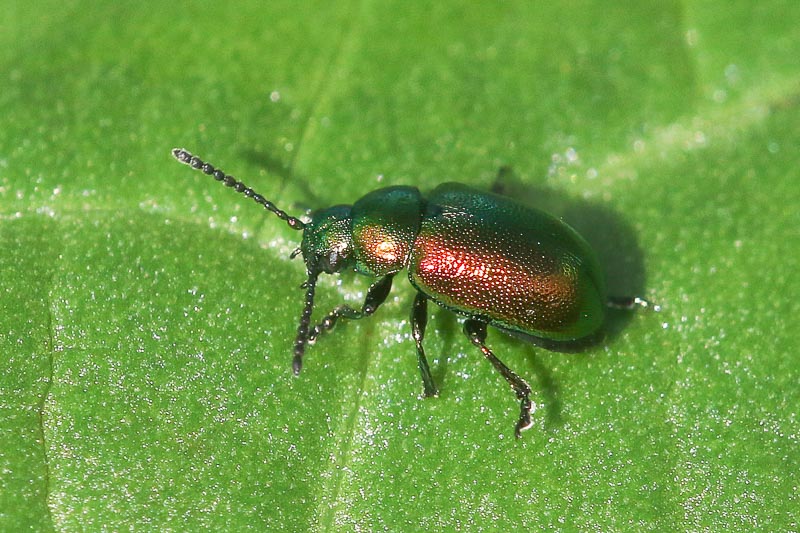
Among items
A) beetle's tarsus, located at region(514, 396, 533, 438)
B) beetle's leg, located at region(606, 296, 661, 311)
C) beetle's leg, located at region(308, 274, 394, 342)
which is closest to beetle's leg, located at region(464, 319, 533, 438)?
beetle's tarsus, located at region(514, 396, 533, 438)

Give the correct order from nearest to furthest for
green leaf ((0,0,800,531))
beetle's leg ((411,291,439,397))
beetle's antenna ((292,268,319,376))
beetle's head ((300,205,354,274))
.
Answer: green leaf ((0,0,800,531))
beetle's antenna ((292,268,319,376))
beetle's leg ((411,291,439,397))
beetle's head ((300,205,354,274))

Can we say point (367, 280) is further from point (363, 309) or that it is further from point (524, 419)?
point (524, 419)

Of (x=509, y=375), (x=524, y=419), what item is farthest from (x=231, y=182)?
(x=524, y=419)

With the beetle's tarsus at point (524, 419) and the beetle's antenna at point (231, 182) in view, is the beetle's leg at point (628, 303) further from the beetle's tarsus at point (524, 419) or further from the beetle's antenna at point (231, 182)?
the beetle's antenna at point (231, 182)

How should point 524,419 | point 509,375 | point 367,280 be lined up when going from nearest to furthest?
point 524,419
point 509,375
point 367,280

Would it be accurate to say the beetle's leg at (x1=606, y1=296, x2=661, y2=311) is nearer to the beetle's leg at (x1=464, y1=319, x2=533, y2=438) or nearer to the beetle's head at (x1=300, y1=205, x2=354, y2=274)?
the beetle's leg at (x1=464, y1=319, x2=533, y2=438)

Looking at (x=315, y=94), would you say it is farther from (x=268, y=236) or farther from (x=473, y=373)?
(x=473, y=373)
